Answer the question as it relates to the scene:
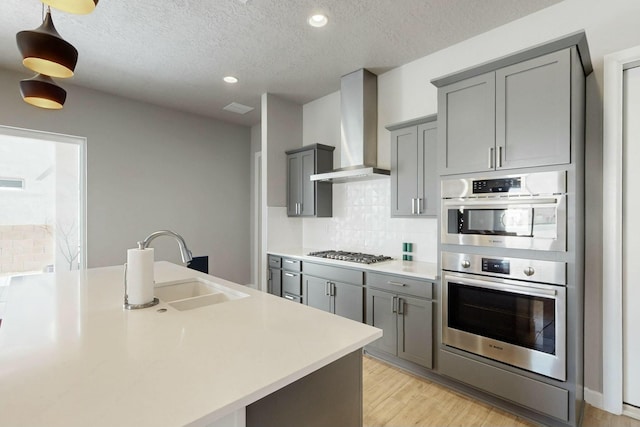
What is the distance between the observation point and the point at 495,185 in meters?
2.12

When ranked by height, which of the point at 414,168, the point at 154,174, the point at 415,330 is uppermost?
the point at 154,174

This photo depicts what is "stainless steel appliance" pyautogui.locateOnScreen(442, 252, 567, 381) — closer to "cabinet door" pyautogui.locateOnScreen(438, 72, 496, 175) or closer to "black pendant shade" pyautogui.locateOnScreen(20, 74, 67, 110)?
"cabinet door" pyautogui.locateOnScreen(438, 72, 496, 175)

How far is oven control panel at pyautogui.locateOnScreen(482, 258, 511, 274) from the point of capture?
207 centimetres

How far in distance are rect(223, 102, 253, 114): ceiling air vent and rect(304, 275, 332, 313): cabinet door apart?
104 inches

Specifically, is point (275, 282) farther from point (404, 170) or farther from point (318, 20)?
point (318, 20)

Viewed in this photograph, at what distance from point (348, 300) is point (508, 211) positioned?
63.7 inches

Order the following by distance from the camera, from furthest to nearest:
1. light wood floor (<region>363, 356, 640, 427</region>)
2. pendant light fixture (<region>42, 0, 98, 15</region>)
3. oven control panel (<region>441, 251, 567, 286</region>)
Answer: light wood floor (<region>363, 356, 640, 427</region>) < oven control panel (<region>441, 251, 567, 286</region>) < pendant light fixture (<region>42, 0, 98, 15</region>)

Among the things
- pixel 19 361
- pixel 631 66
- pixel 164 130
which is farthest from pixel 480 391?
pixel 164 130

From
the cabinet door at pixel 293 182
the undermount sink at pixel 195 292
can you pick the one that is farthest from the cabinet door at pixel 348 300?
the undermount sink at pixel 195 292

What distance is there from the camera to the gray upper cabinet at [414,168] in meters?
2.79

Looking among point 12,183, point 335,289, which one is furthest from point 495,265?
point 12,183

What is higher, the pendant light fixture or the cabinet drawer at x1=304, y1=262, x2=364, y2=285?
the pendant light fixture

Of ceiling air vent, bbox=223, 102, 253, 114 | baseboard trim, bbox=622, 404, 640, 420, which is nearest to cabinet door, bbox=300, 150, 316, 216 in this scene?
ceiling air vent, bbox=223, 102, 253, 114

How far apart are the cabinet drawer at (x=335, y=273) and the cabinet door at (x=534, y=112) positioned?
1537 millimetres
